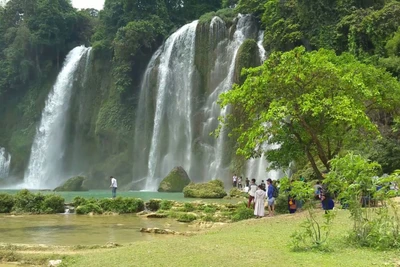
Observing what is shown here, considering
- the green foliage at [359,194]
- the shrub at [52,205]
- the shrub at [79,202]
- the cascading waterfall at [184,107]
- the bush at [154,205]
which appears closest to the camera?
the green foliage at [359,194]

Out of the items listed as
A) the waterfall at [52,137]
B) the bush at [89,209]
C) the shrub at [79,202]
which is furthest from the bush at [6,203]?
the waterfall at [52,137]

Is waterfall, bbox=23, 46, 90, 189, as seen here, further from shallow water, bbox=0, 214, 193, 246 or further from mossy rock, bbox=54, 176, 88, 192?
shallow water, bbox=0, 214, 193, 246

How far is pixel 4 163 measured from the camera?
5200cm

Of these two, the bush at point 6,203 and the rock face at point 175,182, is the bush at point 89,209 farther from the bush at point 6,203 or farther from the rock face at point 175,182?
the rock face at point 175,182

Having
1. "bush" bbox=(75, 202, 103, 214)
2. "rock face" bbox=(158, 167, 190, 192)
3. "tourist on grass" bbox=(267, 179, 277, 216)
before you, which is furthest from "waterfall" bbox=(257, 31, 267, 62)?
"tourist on grass" bbox=(267, 179, 277, 216)

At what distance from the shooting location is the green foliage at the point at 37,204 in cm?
2023

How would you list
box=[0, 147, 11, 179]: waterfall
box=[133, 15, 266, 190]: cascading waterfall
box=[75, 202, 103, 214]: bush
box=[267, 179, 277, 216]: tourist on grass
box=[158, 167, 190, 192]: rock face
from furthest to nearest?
box=[0, 147, 11, 179]: waterfall
box=[133, 15, 266, 190]: cascading waterfall
box=[158, 167, 190, 192]: rock face
box=[75, 202, 103, 214]: bush
box=[267, 179, 277, 216]: tourist on grass

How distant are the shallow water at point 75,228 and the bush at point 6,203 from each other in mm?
1404

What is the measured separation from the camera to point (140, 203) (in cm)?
2062

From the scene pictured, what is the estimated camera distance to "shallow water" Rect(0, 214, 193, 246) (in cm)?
1246

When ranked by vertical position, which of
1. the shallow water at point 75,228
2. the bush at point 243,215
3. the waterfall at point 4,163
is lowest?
the shallow water at point 75,228

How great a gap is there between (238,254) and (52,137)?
44040mm

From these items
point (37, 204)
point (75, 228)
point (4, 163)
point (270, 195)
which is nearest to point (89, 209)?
point (37, 204)

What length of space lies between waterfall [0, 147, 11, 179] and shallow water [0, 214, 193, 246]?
3472cm
